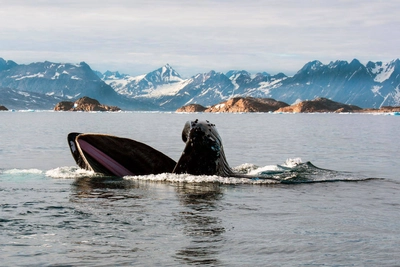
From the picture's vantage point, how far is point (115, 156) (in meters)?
20.0

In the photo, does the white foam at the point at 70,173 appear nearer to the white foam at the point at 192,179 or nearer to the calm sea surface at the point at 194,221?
the calm sea surface at the point at 194,221

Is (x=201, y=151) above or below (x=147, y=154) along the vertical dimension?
above

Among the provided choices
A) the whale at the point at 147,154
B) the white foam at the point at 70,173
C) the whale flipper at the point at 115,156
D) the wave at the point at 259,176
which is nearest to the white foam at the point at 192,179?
the wave at the point at 259,176

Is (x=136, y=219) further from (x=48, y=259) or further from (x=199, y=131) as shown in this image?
(x=199, y=131)

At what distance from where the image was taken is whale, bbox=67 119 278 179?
19.1m

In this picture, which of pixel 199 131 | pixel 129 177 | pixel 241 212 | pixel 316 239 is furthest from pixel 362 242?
pixel 129 177

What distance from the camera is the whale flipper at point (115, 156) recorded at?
19.2m

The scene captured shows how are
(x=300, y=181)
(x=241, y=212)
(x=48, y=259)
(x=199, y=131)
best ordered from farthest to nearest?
(x=300, y=181), (x=199, y=131), (x=241, y=212), (x=48, y=259)

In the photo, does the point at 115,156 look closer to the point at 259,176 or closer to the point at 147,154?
the point at 147,154

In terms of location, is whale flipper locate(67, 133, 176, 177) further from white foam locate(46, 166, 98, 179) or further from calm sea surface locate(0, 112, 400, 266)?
calm sea surface locate(0, 112, 400, 266)

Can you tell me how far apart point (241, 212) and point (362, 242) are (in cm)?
372

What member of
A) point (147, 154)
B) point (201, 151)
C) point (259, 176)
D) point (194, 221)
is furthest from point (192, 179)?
point (194, 221)

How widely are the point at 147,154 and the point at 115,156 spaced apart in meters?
Answer: 1.12

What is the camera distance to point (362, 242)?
1117 centimetres
